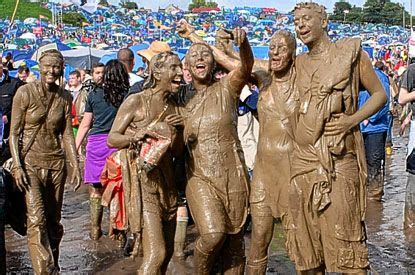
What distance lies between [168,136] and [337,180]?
49.3 inches

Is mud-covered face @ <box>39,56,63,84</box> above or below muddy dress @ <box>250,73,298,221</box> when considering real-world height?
above

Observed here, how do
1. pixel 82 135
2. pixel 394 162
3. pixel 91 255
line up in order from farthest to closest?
pixel 394 162 < pixel 82 135 < pixel 91 255

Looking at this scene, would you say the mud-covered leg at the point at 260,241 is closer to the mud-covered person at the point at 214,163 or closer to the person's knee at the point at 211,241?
the mud-covered person at the point at 214,163

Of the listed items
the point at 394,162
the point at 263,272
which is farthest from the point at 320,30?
the point at 394,162

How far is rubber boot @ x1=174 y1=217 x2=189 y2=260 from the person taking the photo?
805 centimetres

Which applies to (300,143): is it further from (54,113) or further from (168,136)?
(54,113)

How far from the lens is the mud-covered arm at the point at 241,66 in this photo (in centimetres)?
572

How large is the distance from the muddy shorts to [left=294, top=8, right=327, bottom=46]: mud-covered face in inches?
33.8

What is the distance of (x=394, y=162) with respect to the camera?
15.7 m

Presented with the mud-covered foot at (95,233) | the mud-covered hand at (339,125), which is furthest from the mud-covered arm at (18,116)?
the mud-covered hand at (339,125)


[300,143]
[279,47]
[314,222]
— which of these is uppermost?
[279,47]

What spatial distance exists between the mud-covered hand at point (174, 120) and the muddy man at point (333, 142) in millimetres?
973

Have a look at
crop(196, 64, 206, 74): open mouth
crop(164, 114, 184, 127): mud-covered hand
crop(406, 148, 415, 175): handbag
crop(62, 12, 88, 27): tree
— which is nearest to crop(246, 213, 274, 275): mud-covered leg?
crop(164, 114, 184, 127): mud-covered hand

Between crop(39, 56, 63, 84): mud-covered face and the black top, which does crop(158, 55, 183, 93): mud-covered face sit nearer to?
crop(39, 56, 63, 84): mud-covered face
